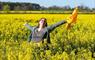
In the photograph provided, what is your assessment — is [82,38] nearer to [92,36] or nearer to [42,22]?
[92,36]

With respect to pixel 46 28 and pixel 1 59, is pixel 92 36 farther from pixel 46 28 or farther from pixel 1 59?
pixel 1 59

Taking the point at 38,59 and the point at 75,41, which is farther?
the point at 75,41

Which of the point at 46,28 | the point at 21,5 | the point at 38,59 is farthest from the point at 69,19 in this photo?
the point at 21,5

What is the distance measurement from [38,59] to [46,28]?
2.22m

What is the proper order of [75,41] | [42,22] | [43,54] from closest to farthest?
[43,54] → [42,22] → [75,41]

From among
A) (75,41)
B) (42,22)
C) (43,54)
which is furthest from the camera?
(75,41)

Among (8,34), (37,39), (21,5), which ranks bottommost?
(21,5)

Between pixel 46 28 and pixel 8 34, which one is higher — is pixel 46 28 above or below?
above

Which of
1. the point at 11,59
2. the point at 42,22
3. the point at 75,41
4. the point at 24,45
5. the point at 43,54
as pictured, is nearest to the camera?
the point at 11,59

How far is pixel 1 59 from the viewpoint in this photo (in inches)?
304

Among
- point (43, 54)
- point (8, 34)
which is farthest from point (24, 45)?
point (8, 34)

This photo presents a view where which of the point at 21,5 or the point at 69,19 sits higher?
the point at 69,19

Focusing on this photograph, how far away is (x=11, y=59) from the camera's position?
7.48 metres

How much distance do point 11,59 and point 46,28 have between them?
8.55ft
